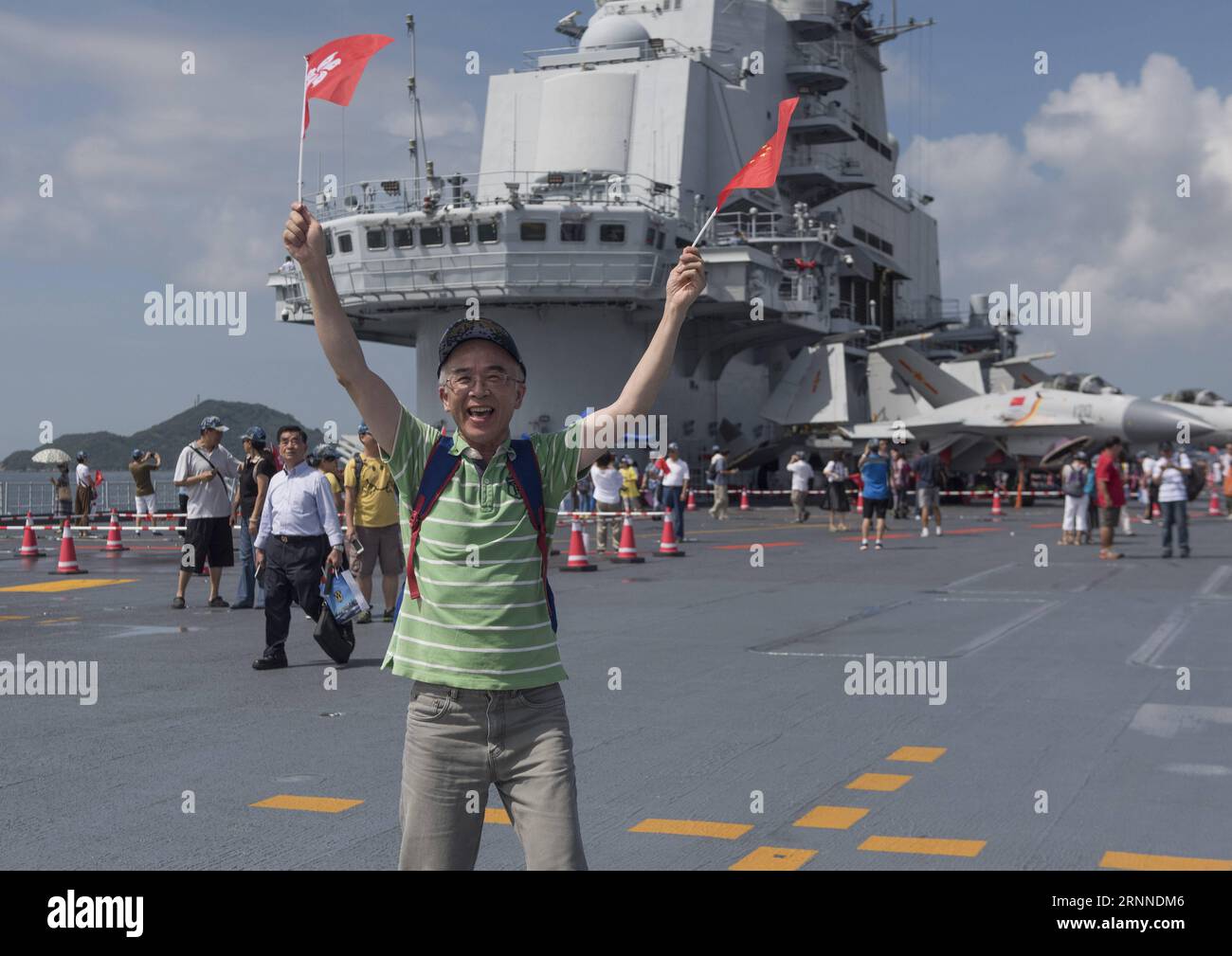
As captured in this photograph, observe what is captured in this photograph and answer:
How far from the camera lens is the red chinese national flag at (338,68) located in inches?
164

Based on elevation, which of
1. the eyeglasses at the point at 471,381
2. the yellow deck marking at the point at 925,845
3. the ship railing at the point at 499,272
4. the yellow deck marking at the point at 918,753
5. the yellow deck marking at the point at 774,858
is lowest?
the yellow deck marking at the point at 918,753

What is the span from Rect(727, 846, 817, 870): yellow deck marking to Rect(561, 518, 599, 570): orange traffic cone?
43.8 feet

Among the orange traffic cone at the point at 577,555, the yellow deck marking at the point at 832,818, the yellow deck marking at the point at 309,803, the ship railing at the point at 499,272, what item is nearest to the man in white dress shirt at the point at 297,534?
the yellow deck marking at the point at 309,803

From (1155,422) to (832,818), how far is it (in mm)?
35867

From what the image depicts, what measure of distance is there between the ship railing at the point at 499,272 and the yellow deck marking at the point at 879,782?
3177 centimetres

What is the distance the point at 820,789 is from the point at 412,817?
307 cm

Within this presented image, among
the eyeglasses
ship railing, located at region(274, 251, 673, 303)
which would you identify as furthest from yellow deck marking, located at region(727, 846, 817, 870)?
ship railing, located at region(274, 251, 673, 303)

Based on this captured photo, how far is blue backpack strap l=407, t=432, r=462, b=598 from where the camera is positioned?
11.1 ft

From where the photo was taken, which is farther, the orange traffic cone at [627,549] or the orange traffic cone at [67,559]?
the orange traffic cone at [627,549]

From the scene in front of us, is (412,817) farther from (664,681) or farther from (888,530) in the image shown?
(888,530)

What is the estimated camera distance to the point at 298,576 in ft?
31.4

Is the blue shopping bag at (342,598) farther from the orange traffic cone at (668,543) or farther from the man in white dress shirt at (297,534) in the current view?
the orange traffic cone at (668,543)

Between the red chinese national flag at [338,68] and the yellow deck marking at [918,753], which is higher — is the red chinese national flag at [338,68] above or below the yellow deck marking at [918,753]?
above

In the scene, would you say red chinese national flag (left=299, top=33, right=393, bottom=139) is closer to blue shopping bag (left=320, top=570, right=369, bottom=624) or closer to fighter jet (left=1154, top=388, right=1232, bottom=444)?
blue shopping bag (left=320, top=570, right=369, bottom=624)
